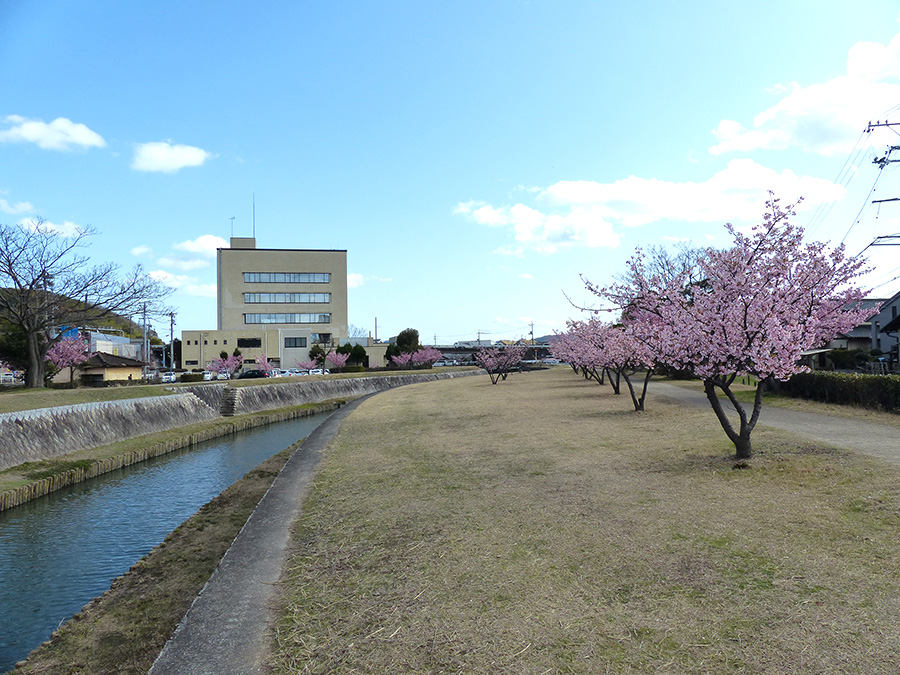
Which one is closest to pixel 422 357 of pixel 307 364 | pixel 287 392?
pixel 307 364

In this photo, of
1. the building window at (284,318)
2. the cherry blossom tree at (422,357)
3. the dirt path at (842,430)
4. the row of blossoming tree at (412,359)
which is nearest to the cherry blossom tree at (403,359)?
the row of blossoming tree at (412,359)

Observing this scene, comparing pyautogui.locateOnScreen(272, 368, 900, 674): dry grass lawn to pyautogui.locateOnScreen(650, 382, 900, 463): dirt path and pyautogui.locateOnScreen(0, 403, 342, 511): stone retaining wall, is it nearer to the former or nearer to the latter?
pyautogui.locateOnScreen(650, 382, 900, 463): dirt path

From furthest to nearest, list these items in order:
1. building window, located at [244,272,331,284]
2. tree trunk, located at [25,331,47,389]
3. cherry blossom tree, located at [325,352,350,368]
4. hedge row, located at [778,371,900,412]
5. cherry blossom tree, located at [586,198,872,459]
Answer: building window, located at [244,272,331,284], cherry blossom tree, located at [325,352,350,368], tree trunk, located at [25,331,47,389], hedge row, located at [778,371,900,412], cherry blossom tree, located at [586,198,872,459]

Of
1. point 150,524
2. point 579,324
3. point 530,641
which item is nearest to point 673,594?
point 530,641

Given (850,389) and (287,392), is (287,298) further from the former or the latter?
(850,389)

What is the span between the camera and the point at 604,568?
5523 millimetres

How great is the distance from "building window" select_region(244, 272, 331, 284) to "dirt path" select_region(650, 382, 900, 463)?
88.8m

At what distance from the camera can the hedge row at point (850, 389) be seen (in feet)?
54.1

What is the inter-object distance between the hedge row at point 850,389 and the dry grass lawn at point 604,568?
821 centimetres

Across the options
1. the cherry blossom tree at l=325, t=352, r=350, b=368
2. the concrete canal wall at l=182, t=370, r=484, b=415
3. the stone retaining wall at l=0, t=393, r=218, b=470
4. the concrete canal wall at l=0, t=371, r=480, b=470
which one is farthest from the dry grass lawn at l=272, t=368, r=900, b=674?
the cherry blossom tree at l=325, t=352, r=350, b=368

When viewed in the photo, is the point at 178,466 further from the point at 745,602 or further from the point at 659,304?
the point at 745,602

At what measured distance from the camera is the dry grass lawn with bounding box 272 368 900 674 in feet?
13.3

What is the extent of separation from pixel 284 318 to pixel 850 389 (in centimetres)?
8978

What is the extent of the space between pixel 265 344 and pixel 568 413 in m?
77.2
